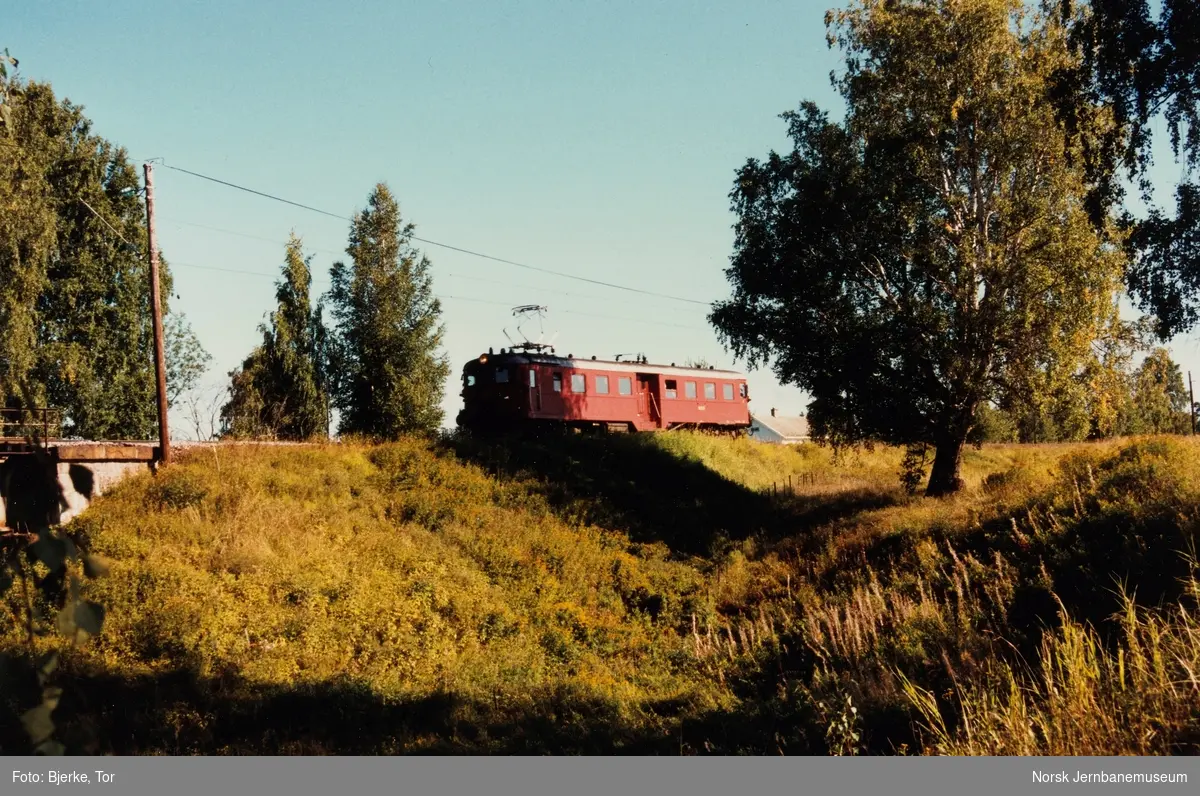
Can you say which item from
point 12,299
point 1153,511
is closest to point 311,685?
point 1153,511

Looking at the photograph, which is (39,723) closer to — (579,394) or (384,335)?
(579,394)

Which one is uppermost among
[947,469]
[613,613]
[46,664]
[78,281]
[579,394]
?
[78,281]

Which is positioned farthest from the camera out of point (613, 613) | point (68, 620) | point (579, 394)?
point (579, 394)

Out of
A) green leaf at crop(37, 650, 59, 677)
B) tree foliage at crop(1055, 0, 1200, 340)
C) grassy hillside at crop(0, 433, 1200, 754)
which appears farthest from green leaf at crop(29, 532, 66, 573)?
tree foliage at crop(1055, 0, 1200, 340)

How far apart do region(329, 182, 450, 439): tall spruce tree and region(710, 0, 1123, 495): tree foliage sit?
16.6 m

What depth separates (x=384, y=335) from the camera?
115ft

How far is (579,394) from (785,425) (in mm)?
42672

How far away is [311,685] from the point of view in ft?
39.5

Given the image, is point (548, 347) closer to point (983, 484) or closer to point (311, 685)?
point (983, 484)

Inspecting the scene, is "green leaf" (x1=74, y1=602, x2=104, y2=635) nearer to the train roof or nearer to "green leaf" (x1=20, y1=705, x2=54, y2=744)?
"green leaf" (x1=20, y1=705, x2=54, y2=744)

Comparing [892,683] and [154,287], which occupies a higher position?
[154,287]

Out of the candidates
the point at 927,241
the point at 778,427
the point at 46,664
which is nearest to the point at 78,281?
the point at 927,241

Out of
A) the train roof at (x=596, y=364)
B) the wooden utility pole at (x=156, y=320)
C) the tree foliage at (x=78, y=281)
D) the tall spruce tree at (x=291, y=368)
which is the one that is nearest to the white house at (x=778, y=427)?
the train roof at (x=596, y=364)

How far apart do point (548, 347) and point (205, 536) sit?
571 inches
